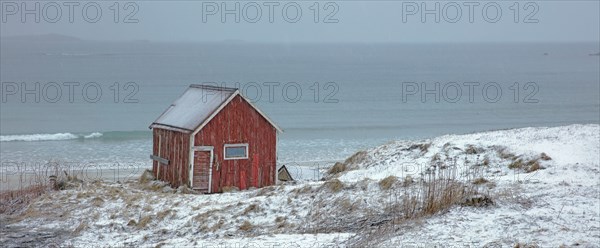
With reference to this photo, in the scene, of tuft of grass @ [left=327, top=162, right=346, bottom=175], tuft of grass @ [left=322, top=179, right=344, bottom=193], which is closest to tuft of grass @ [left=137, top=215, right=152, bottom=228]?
tuft of grass @ [left=322, top=179, right=344, bottom=193]

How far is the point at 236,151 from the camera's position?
30.5 meters

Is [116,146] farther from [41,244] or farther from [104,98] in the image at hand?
[104,98]

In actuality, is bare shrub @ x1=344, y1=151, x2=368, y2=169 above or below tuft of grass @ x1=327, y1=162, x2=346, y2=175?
above

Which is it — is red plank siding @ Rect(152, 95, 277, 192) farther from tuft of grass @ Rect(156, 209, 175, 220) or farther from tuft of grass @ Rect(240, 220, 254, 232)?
tuft of grass @ Rect(240, 220, 254, 232)

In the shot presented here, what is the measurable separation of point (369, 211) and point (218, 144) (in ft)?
42.0

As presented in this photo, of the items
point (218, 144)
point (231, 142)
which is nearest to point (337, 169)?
point (231, 142)

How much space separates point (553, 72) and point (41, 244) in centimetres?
17248

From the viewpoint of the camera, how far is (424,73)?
6875 inches

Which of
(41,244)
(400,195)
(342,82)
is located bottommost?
Answer: (41,244)

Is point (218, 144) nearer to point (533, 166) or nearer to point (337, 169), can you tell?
point (337, 169)

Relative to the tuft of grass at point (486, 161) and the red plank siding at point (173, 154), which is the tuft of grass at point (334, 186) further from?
the red plank siding at point (173, 154)

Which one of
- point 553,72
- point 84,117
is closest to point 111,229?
point 84,117

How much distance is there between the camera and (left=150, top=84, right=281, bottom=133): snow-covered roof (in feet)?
97.8

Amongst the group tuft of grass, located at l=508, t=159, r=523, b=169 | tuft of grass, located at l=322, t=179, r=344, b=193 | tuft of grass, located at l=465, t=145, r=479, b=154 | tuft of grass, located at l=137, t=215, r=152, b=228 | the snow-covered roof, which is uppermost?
the snow-covered roof
